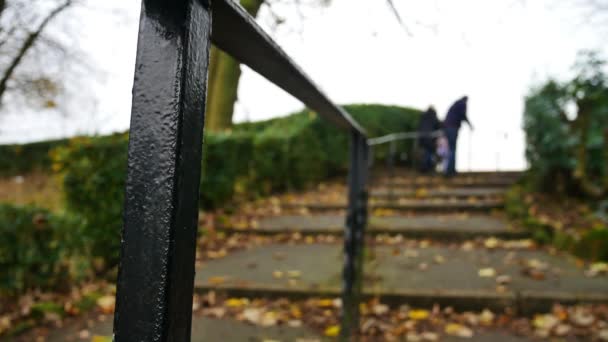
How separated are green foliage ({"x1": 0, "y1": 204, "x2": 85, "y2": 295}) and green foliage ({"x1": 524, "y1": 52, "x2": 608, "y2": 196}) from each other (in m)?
5.35

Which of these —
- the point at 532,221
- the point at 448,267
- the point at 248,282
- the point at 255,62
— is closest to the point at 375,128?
the point at 532,221

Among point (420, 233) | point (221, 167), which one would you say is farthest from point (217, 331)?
point (221, 167)

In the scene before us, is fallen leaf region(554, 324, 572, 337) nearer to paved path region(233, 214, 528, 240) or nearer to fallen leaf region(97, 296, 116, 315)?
paved path region(233, 214, 528, 240)

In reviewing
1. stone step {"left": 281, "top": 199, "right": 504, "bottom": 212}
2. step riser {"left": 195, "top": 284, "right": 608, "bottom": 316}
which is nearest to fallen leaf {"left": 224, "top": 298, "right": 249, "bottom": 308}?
A: step riser {"left": 195, "top": 284, "right": 608, "bottom": 316}

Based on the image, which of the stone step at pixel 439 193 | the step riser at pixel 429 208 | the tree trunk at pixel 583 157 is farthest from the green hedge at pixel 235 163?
the tree trunk at pixel 583 157

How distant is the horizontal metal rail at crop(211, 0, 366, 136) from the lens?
0.58m

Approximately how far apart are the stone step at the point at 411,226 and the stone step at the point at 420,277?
1.02ft

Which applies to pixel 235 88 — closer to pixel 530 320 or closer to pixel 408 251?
pixel 408 251

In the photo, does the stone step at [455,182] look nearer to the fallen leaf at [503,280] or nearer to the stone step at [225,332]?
the fallen leaf at [503,280]

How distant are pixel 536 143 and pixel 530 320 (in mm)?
3930

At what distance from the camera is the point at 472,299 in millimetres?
3020

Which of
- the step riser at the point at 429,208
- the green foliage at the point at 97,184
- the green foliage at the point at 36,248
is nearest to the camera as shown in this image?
the green foliage at the point at 36,248

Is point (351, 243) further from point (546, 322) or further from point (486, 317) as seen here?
point (546, 322)

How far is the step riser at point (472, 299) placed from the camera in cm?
294
